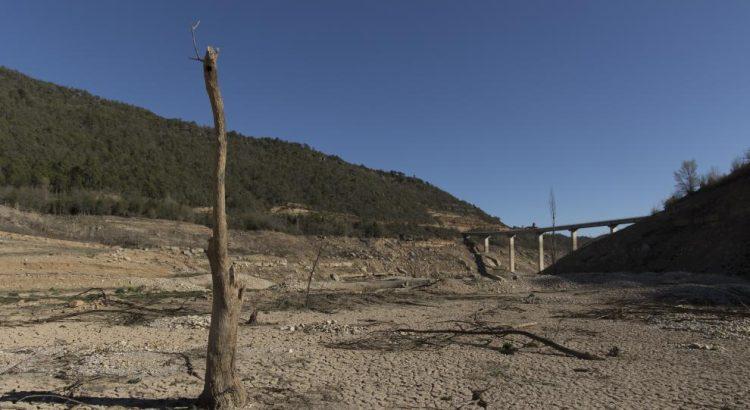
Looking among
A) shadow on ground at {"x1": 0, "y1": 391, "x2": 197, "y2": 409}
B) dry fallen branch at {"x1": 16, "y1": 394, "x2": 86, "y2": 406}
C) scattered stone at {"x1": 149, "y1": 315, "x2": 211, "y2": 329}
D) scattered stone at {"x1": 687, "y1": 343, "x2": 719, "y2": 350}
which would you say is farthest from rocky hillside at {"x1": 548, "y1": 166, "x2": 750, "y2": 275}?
dry fallen branch at {"x1": 16, "y1": 394, "x2": 86, "y2": 406}

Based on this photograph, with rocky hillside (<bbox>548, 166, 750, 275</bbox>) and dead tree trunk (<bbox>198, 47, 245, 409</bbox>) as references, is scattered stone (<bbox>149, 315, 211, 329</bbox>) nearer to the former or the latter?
dead tree trunk (<bbox>198, 47, 245, 409</bbox>)

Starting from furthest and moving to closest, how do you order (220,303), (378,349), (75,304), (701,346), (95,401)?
(75,304)
(378,349)
(701,346)
(95,401)
(220,303)

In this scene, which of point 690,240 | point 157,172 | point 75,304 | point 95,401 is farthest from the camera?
point 157,172

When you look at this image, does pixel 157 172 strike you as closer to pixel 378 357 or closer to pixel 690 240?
pixel 690 240


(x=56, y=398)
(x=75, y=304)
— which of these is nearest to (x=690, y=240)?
(x=75, y=304)

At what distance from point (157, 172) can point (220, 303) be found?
132 ft

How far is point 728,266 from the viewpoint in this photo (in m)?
23.8

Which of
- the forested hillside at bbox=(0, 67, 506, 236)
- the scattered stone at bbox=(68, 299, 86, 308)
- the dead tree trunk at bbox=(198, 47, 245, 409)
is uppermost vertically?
the forested hillside at bbox=(0, 67, 506, 236)

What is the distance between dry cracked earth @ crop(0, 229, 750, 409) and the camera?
593cm

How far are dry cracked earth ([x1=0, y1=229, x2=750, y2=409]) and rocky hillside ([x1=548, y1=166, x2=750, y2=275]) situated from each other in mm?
8504

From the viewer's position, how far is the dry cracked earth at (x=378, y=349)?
19.4 ft

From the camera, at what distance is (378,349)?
29.1 feet

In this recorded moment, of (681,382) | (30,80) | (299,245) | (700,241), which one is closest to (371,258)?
(299,245)

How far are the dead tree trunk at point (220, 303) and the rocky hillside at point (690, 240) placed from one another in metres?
25.2
